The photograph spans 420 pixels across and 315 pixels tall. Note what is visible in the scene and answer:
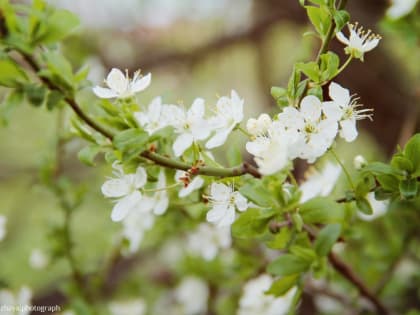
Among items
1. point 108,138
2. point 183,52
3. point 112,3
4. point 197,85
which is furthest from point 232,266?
point 112,3

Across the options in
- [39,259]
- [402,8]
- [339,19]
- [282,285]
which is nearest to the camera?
[339,19]

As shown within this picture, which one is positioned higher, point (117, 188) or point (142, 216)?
point (117, 188)

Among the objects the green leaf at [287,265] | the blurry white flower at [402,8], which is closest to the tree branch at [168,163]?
the green leaf at [287,265]

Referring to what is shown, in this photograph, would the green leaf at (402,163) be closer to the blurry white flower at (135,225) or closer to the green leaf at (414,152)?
the green leaf at (414,152)

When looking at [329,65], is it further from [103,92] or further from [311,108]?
[103,92]

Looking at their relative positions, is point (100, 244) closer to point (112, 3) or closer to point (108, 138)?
point (108, 138)

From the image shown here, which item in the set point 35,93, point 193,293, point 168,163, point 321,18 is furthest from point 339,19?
point 193,293

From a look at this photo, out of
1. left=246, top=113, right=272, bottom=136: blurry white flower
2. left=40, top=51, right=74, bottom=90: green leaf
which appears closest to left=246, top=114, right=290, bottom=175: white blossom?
left=246, top=113, right=272, bottom=136: blurry white flower

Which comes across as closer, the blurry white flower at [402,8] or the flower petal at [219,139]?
the flower petal at [219,139]
